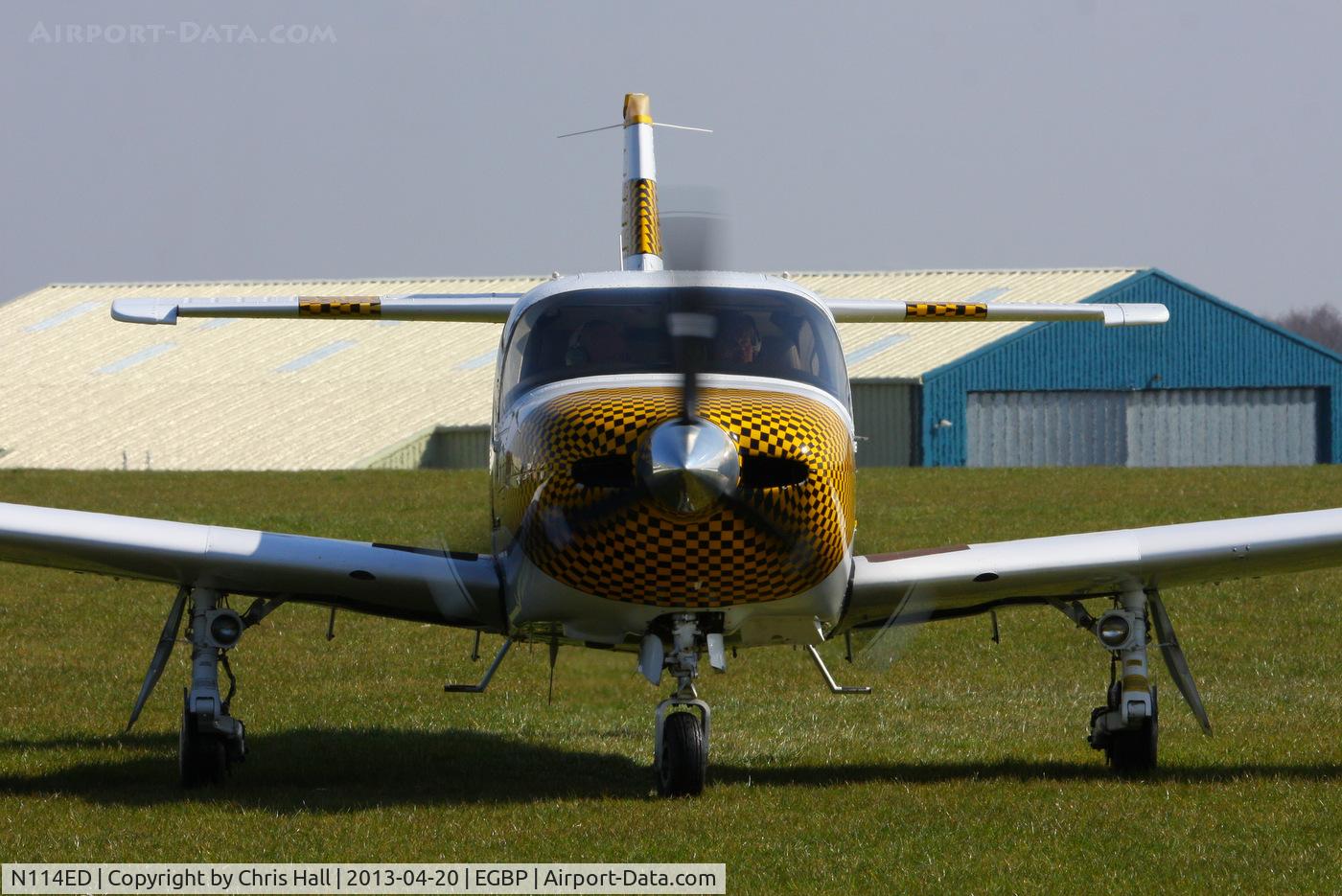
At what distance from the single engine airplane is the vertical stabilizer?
272 centimetres

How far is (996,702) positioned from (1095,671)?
2448 millimetres

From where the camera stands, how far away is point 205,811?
821 centimetres

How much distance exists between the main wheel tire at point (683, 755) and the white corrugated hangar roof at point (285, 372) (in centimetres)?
3625

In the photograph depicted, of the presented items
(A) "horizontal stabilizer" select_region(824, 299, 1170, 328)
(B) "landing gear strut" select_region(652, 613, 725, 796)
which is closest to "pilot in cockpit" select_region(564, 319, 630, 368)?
(B) "landing gear strut" select_region(652, 613, 725, 796)

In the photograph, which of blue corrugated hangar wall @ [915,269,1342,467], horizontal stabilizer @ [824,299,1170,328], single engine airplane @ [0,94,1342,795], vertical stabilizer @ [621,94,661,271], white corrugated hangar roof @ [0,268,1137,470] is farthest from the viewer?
blue corrugated hangar wall @ [915,269,1342,467]

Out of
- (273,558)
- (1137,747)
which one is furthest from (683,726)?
(1137,747)

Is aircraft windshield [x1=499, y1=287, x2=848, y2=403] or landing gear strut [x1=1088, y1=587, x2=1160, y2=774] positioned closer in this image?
aircraft windshield [x1=499, y1=287, x2=848, y2=403]

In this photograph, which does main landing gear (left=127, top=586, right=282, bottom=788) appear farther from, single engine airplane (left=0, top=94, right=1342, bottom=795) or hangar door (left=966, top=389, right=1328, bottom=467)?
hangar door (left=966, top=389, right=1328, bottom=467)

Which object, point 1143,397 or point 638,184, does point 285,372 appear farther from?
point 638,184

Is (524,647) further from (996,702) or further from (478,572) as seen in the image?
(478,572)

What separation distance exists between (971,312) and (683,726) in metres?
3.90

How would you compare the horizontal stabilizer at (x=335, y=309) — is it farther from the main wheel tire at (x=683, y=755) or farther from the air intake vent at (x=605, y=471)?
the main wheel tire at (x=683, y=755)

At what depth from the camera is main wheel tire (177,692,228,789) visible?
9141 millimetres

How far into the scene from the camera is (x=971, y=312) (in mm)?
10781
